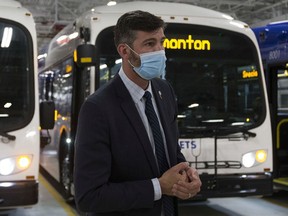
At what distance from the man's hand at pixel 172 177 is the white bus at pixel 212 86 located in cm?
376

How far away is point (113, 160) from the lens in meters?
2.15

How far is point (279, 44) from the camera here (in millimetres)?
7812

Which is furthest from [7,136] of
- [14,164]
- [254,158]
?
[254,158]

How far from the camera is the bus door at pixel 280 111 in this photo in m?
8.07

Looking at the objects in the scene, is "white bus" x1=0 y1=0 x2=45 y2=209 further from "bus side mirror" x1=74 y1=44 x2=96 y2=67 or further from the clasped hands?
the clasped hands

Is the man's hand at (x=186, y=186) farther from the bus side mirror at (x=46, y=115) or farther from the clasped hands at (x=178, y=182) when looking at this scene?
the bus side mirror at (x=46, y=115)

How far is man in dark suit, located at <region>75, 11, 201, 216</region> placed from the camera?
6.86ft

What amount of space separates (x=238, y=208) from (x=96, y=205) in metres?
5.75

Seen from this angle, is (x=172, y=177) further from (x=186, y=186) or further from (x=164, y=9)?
(x=164, y=9)

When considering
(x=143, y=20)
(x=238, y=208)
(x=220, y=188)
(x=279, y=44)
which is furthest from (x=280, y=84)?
(x=143, y=20)

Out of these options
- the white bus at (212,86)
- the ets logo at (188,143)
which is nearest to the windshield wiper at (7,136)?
the white bus at (212,86)

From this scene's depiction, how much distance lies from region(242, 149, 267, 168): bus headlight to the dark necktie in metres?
4.09

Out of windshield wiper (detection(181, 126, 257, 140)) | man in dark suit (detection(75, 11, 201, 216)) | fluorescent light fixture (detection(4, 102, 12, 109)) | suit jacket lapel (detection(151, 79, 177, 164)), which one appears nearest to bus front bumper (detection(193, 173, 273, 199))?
windshield wiper (detection(181, 126, 257, 140))

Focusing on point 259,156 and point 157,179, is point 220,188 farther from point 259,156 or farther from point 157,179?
point 157,179
